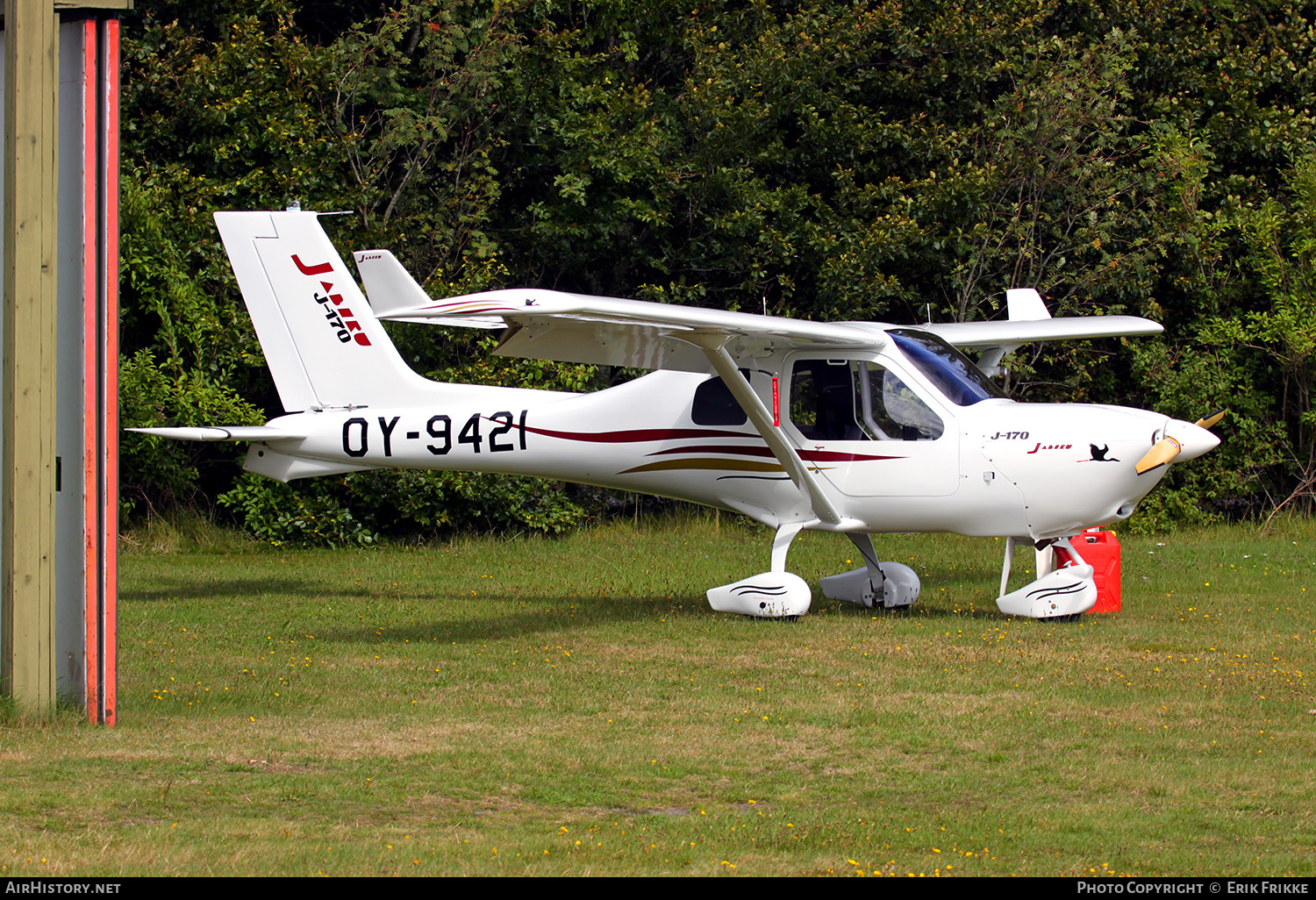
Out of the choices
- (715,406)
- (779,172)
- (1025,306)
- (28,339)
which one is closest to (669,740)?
(28,339)

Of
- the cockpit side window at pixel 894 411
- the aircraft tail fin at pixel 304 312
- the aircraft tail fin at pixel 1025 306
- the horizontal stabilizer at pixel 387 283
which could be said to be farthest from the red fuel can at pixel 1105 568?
the aircraft tail fin at pixel 304 312

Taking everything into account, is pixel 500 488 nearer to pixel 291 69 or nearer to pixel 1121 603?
pixel 291 69

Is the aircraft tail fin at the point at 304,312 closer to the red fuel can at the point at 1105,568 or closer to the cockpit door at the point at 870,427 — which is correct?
the cockpit door at the point at 870,427

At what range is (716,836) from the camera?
557 cm

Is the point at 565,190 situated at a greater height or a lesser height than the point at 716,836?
greater

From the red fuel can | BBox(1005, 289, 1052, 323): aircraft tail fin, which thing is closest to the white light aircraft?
the red fuel can

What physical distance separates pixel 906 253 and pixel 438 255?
605cm

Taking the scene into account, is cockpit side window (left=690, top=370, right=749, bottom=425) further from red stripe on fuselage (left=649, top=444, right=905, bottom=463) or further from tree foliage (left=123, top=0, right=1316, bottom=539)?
tree foliage (left=123, top=0, right=1316, bottom=539)

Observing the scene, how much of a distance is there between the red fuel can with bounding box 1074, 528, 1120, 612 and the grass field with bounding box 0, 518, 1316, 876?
9.7 inches

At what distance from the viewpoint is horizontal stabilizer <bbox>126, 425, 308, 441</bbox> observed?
11500 millimetres

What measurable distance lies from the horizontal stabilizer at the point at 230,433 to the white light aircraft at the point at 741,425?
0.02 meters

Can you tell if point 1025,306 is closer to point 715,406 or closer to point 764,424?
point 715,406

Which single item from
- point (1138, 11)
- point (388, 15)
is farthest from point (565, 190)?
point (1138, 11)

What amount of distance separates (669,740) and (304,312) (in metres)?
6.81
